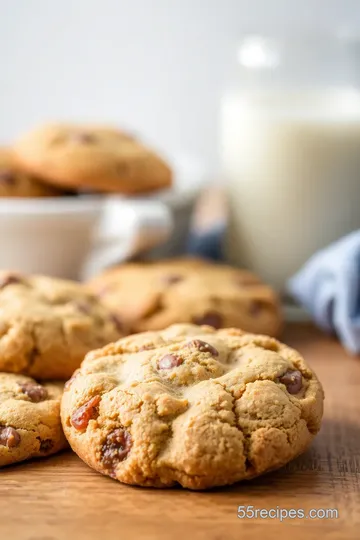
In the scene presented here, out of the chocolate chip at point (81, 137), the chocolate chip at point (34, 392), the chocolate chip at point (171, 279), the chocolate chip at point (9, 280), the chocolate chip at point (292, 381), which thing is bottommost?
the chocolate chip at point (34, 392)

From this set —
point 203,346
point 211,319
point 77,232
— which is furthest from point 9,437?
point 77,232

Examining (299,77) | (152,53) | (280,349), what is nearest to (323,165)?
(299,77)

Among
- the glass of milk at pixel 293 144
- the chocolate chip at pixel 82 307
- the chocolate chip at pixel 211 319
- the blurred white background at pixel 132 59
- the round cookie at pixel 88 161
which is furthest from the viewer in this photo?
the blurred white background at pixel 132 59

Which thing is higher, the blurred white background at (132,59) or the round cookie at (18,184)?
the blurred white background at (132,59)

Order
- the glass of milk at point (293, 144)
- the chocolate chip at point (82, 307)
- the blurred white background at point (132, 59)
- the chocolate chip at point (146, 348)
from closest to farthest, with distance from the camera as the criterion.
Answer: the chocolate chip at point (146, 348) → the chocolate chip at point (82, 307) → the glass of milk at point (293, 144) → the blurred white background at point (132, 59)

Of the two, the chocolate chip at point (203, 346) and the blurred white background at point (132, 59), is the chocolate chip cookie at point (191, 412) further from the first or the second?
the blurred white background at point (132, 59)

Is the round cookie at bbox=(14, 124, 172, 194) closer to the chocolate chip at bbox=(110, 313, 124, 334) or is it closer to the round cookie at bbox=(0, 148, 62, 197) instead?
the round cookie at bbox=(0, 148, 62, 197)

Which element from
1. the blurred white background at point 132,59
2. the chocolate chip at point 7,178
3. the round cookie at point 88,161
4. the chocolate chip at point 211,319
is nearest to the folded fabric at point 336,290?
the chocolate chip at point 211,319

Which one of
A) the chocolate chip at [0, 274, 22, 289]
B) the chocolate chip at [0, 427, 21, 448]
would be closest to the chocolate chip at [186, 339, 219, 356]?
the chocolate chip at [0, 427, 21, 448]
